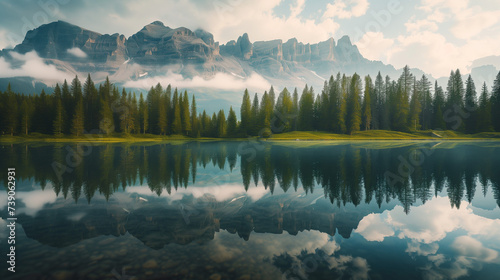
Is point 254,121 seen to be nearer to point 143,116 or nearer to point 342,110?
point 342,110

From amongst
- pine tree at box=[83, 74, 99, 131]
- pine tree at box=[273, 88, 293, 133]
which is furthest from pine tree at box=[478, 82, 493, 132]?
pine tree at box=[83, 74, 99, 131]

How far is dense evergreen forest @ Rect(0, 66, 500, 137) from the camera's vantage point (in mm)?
80250

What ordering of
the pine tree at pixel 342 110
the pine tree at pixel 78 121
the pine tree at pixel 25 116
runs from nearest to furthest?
1. the pine tree at pixel 25 116
2. the pine tree at pixel 78 121
3. the pine tree at pixel 342 110

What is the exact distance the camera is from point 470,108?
89125 mm

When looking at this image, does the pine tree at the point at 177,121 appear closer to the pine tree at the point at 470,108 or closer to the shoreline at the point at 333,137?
the shoreline at the point at 333,137

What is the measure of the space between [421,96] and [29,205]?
119 meters

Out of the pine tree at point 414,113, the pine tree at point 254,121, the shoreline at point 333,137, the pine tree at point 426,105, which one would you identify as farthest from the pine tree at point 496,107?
the pine tree at point 254,121

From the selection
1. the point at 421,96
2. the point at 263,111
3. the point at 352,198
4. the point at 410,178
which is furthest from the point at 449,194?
the point at 421,96

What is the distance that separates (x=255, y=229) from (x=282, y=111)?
94.3 metres

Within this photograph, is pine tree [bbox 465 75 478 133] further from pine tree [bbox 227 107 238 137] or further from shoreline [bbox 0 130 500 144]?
pine tree [bbox 227 107 238 137]

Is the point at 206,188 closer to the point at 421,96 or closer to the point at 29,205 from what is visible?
the point at 29,205

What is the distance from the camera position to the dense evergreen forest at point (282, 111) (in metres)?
80.2

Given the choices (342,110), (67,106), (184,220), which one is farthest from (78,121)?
(342,110)

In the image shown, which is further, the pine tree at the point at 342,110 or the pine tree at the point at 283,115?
the pine tree at the point at 283,115
